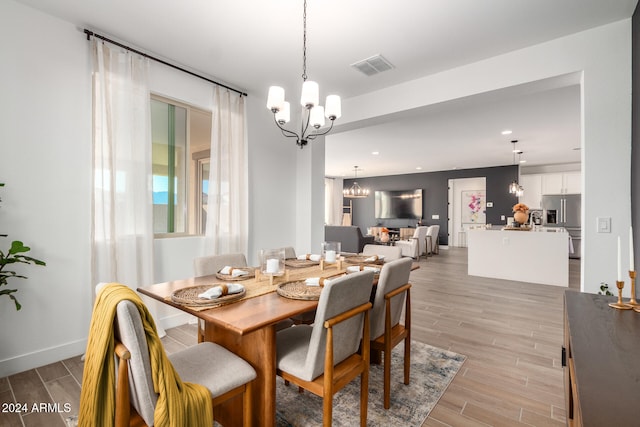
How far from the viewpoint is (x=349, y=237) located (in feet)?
23.2

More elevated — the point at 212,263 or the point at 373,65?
the point at 373,65

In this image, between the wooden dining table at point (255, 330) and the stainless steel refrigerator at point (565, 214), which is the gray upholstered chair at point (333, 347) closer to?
the wooden dining table at point (255, 330)

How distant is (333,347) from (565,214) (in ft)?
29.9

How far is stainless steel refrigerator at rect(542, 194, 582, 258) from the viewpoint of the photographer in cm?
783

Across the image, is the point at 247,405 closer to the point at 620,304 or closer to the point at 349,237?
the point at 620,304

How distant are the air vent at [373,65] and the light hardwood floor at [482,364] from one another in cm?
270

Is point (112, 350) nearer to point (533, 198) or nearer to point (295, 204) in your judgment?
point (295, 204)

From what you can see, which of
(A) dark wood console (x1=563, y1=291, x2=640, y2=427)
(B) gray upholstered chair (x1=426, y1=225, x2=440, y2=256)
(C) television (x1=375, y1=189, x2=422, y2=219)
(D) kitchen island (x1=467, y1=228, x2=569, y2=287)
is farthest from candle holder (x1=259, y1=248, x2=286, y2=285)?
(C) television (x1=375, y1=189, x2=422, y2=219)

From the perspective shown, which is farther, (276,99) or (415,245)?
(415,245)

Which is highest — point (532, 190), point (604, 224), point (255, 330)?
point (532, 190)

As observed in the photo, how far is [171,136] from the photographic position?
3.30 metres

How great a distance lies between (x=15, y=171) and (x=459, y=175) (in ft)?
33.8

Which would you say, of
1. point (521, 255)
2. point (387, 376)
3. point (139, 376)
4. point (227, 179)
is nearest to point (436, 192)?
point (521, 255)

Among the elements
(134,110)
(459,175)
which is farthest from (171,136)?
(459,175)
